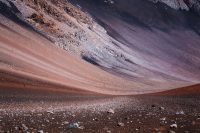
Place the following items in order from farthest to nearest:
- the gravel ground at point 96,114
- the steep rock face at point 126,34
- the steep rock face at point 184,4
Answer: the steep rock face at point 184,4 < the steep rock face at point 126,34 < the gravel ground at point 96,114

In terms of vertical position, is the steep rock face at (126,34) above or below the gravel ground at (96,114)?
above

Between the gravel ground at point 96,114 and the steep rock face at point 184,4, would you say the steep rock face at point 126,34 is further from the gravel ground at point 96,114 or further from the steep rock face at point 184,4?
the gravel ground at point 96,114

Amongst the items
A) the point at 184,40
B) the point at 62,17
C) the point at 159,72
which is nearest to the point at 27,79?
the point at 62,17

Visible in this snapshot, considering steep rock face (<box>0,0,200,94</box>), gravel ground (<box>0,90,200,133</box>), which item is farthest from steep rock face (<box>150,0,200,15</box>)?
gravel ground (<box>0,90,200,133</box>)

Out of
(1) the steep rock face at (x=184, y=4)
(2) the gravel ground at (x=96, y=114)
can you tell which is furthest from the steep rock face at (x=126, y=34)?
(2) the gravel ground at (x=96, y=114)

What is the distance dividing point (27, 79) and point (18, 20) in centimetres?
1606

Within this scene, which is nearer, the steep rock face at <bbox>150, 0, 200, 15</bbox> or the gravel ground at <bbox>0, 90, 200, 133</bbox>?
the gravel ground at <bbox>0, 90, 200, 133</bbox>

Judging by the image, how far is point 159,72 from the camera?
47562mm

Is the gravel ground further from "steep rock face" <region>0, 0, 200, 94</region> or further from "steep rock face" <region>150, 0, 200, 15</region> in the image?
"steep rock face" <region>150, 0, 200, 15</region>

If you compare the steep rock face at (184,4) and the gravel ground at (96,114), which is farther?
the steep rock face at (184,4)

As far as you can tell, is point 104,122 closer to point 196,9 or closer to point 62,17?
point 62,17

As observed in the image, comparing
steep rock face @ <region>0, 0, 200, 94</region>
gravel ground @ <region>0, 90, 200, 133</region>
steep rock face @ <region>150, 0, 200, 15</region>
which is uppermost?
steep rock face @ <region>150, 0, 200, 15</region>

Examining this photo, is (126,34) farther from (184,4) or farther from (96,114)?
(96,114)

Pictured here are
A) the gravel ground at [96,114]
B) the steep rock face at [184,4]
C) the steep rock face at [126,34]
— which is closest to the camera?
the gravel ground at [96,114]
